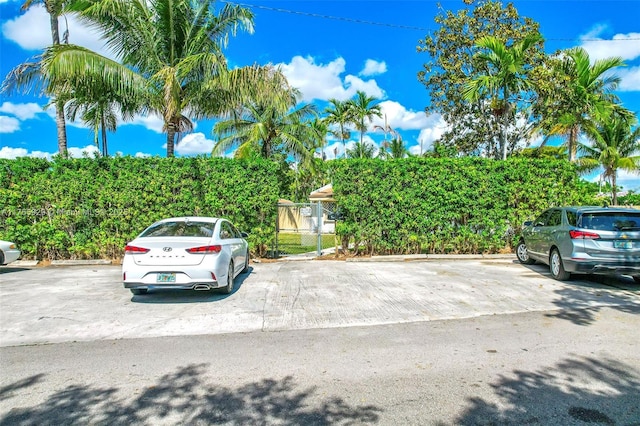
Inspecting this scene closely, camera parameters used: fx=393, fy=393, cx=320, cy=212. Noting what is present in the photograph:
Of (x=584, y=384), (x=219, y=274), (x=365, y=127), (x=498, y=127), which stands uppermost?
(x=365, y=127)

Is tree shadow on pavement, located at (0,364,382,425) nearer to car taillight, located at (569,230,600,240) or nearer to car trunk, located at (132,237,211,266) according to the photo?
car trunk, located at (132,237,211,266)

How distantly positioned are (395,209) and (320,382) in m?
9.30

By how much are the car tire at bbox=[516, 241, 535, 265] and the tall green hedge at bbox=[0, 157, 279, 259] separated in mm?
7384

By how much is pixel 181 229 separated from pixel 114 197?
5.50 m

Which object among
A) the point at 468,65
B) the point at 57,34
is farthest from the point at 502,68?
the point at 57,34

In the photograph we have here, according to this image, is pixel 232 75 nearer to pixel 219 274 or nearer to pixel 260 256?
→ pixel 260 256

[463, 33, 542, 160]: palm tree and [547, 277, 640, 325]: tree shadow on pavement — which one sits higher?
[463, 33, 542, 160]: palm tree

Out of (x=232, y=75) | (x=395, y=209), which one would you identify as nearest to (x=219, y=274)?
(x=395, y=209)

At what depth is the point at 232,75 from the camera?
42.2 ft

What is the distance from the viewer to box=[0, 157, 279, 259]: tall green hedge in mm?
11812

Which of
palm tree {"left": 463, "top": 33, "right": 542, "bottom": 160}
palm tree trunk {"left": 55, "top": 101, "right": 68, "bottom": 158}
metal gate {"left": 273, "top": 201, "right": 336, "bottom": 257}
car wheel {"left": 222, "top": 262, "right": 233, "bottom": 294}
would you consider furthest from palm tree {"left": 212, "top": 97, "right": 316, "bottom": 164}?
car wheel {"left": 222, "top": 262, "right": 233, "bottom": 294}

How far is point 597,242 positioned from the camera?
7.94 meters

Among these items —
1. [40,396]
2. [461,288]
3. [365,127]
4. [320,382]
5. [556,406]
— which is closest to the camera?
[556,406]

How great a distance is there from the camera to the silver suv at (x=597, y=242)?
7.82 m
